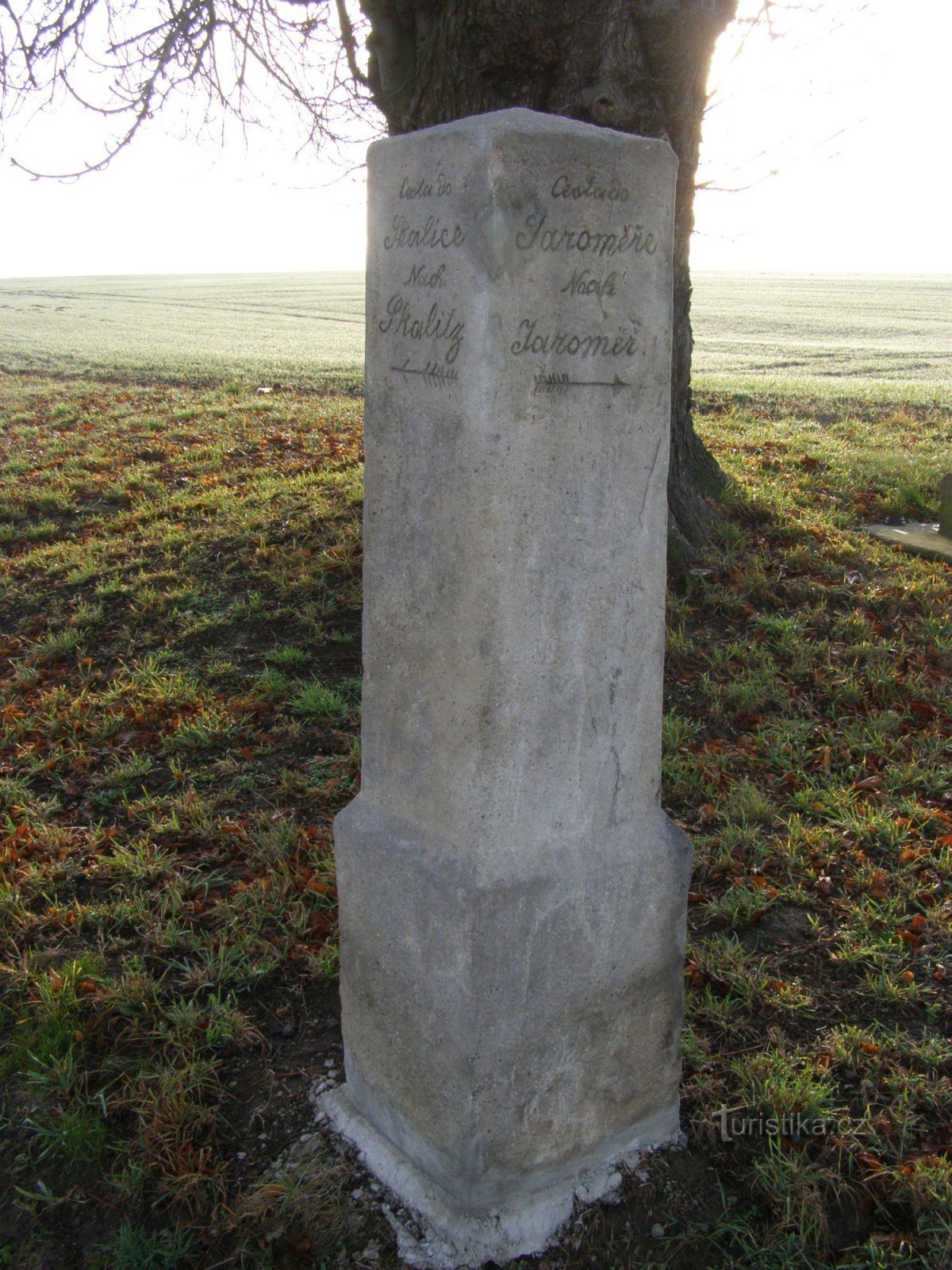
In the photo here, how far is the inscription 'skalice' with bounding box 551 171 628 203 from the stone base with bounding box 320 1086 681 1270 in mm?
2105

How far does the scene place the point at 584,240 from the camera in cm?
189

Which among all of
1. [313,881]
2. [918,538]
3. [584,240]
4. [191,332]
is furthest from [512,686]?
[191,332]

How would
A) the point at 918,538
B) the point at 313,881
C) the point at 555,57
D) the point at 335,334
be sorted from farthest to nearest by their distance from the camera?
the point at 335,334 < the point at 918,538 < the point at 555,57 < the point at 313,881

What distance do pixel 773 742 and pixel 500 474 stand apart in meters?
2.99

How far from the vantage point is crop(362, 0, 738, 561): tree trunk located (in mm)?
4797

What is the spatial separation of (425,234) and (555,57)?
3.55m

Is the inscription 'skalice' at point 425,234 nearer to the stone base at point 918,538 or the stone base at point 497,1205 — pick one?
the stone base at point 497,1205

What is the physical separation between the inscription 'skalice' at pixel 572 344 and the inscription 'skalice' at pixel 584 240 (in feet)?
0.44

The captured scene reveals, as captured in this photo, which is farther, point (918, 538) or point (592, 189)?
point (918, 538)

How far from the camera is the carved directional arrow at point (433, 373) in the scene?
1.91m

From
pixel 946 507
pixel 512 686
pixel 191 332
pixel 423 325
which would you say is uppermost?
pixel 191 332

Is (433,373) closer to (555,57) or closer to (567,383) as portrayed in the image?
(567,383)

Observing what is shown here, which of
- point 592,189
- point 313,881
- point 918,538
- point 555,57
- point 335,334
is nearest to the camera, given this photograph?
point 592,189

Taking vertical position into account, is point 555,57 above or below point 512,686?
above
